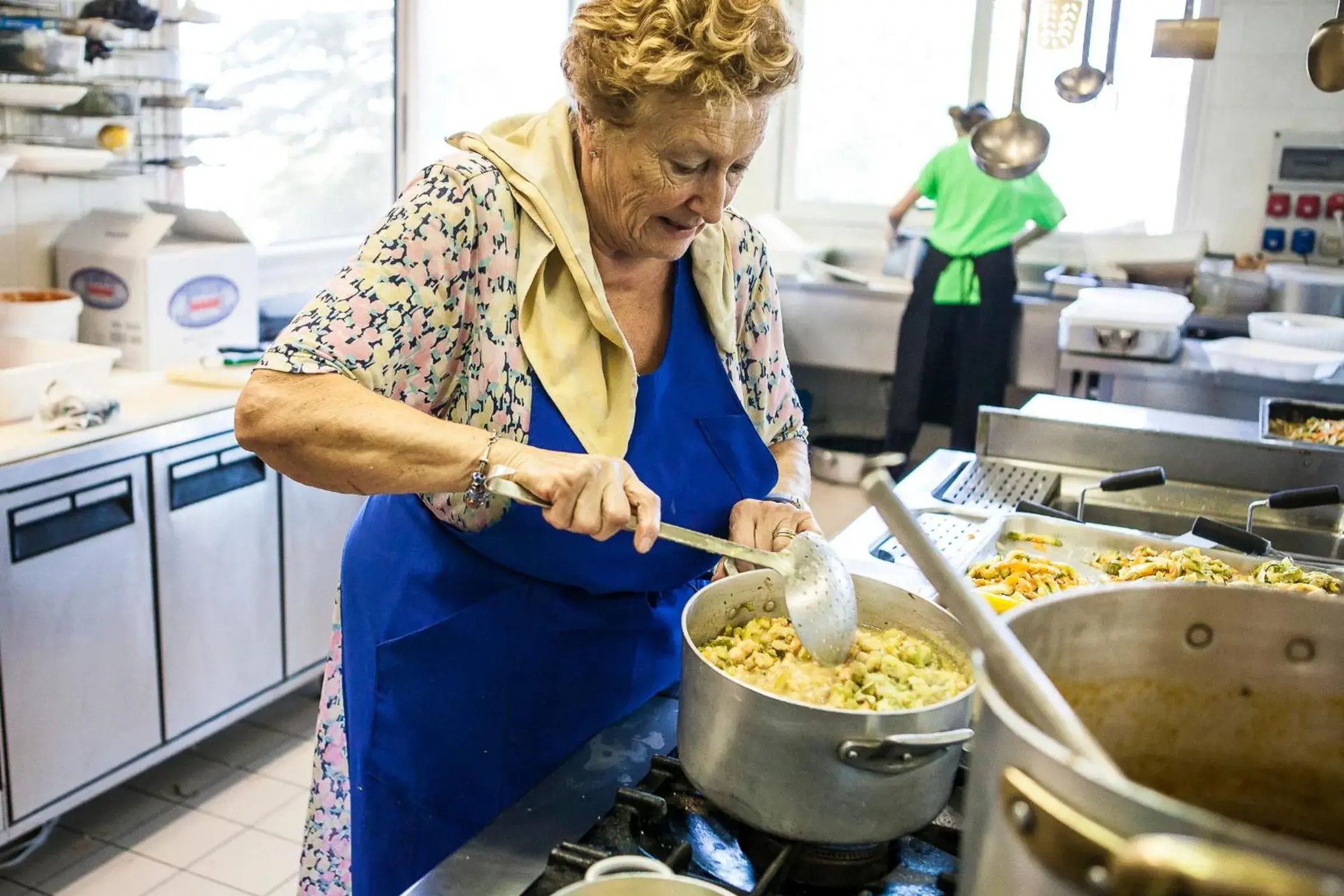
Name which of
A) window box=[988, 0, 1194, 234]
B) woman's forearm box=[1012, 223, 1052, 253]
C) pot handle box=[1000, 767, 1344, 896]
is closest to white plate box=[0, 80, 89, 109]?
pot handle box=[1000, 767, 1344, 896]

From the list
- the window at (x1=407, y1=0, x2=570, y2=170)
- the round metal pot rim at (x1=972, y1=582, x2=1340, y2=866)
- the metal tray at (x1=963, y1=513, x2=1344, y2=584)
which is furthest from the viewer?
the window at (x1=407, y1=0, x2=570, y2=170)

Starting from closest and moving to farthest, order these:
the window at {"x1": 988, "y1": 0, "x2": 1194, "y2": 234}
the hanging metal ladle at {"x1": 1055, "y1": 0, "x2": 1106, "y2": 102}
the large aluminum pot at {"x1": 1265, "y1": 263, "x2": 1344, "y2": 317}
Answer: the hanging metal ladle at {"x1": 1055, "y1": 0, "x2": 1106, "y2": 102}
the large aluminum pot at {"x1": 1265, "y1": 263, "x2": 1344, "y2": 317}
the window at {"x1": 988, "y1": 0, "x2": 1194, "y2": 234}

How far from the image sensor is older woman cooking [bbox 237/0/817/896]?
126cm

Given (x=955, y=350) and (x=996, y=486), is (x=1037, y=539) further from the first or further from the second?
(x=955, y=350)

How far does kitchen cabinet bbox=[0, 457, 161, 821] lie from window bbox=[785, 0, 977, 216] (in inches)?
163

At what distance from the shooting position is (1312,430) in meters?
2.55

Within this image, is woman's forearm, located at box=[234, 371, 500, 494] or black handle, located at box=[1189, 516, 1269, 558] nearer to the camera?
woman's forearm, located at box=[234, 371, 500, 494]

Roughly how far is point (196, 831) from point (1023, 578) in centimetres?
213

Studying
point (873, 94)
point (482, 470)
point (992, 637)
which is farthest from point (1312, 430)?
point (873, 94)

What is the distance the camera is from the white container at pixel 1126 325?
12.9 ft

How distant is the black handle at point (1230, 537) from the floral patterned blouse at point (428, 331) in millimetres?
908

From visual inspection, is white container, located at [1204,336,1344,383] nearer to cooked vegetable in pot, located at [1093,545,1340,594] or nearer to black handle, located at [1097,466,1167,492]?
black handle, located at [1097,466,1167,492]

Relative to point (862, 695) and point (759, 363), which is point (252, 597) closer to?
point (759, 363)

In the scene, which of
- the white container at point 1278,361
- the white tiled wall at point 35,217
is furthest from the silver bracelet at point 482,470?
the white container at point 1278,361
